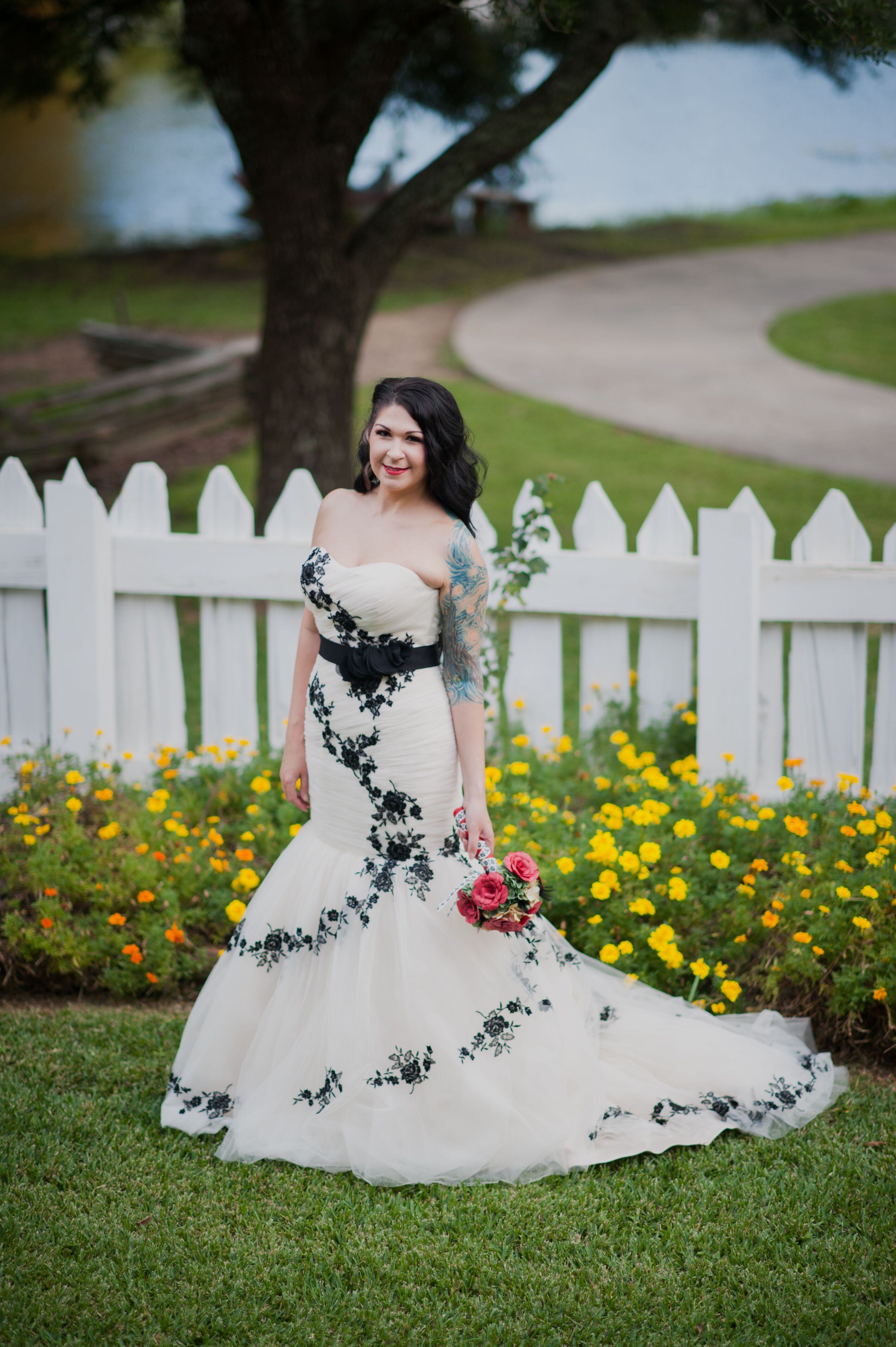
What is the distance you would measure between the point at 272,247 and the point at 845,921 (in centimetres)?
446

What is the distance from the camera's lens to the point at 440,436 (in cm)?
268

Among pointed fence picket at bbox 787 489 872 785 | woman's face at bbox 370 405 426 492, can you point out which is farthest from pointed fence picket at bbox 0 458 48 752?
pointed fence picket at bbox 787 489 872 785

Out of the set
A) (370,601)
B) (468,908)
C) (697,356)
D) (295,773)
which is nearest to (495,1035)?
(468,908)

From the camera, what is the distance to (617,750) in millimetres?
4156

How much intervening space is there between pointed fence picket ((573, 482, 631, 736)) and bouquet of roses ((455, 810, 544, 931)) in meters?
1.62

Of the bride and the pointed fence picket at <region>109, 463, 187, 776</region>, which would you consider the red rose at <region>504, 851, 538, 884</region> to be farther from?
the pointed fence picket at <region>109, 463, 187, 776</region>

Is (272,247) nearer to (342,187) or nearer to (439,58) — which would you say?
(342,187)

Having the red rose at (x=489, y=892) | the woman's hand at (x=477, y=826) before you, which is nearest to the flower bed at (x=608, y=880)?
the woman's hand at (x=477, y=826)

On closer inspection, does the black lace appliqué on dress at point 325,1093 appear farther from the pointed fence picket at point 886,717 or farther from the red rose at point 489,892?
the pointed fence picket at point 886,717

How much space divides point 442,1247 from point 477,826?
3.14ft

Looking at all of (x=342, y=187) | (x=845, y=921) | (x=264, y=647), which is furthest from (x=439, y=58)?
(x=845, y=921)

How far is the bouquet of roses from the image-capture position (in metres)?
2.54

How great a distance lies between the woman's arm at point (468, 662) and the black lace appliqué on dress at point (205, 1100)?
0.94 metres

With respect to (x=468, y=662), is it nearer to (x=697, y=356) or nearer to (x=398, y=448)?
(x=398, y=448)
